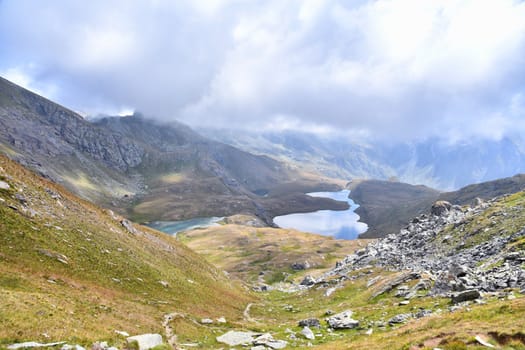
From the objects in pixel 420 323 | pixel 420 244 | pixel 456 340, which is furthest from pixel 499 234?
pixel 456 340

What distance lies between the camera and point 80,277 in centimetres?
3953

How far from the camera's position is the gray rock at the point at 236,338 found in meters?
33.6

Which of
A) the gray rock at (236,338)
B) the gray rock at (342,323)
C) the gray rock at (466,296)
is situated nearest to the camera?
the gray rock at (236,338)

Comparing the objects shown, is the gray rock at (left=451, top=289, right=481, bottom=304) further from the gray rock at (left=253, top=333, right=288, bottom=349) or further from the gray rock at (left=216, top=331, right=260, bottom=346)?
the gray rock at (left=216, top=331, right=260, bottom=346)

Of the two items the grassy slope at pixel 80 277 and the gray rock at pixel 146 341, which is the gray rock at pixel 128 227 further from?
the gray rock at pixel 146 341

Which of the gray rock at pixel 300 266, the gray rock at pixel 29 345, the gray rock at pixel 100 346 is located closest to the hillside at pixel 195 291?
the gray rock at pixel 100 346

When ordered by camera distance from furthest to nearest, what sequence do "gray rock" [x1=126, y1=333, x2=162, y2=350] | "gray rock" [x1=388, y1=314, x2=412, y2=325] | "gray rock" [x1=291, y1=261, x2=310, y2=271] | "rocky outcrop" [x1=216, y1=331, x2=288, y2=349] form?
1. "gray rock" [x1=291, y1=261, x2=310, y2=271]
2. "gray rock" [x1=388, y1=314, x2=412, y2=325]
3. "rocky outcrop" [x1=216, y1=331, x2=288, y2=349]
4. "gray rock" [x1=126, y1=333, x2=162, y2=350]

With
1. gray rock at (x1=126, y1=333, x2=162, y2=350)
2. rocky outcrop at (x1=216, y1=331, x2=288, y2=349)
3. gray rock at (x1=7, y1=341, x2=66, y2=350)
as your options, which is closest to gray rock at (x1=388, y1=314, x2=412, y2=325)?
rocky outcrop at (x1=216, y1=331, x2=288, y2=349)

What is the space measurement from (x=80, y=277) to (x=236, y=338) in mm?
19454

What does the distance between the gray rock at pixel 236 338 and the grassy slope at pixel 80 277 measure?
145 inches

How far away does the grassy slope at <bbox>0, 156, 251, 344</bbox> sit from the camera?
24.8 metres

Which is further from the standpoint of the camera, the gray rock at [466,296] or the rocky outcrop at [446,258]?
the rocky outcrop at [446,258]

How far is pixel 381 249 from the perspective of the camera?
98250 millimetres

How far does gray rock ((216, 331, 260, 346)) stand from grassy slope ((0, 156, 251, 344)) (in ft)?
12.1
